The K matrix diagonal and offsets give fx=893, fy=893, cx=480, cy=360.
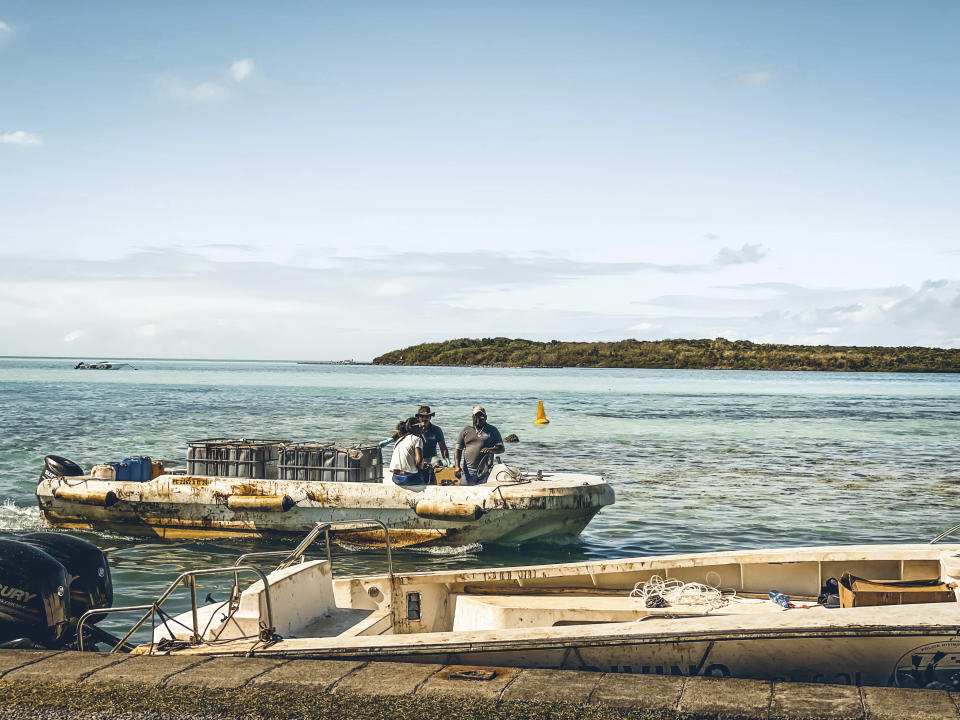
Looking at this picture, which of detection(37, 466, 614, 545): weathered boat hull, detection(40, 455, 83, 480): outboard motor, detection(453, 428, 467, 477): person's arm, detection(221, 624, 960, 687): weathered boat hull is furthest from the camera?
detection(40, 455, 83, 480): outboard motor

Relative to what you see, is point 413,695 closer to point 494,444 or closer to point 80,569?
point 80,569

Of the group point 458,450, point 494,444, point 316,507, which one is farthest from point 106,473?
point 494,444

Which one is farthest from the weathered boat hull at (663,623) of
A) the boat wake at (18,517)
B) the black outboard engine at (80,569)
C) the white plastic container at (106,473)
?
the boat wake at (18,517)

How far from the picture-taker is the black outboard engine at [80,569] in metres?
8.13

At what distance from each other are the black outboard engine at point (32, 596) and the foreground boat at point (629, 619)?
2.73 feet

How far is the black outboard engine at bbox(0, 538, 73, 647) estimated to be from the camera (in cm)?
736

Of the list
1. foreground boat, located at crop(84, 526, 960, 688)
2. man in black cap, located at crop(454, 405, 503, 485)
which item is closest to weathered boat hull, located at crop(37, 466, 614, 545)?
man in black cap, located at crop(454, 405, 503, 485)

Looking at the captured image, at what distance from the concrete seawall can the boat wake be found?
11.3 m

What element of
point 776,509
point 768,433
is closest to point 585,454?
point 776,509

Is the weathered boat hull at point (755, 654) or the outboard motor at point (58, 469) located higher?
the outboard motor at point (58, 469)

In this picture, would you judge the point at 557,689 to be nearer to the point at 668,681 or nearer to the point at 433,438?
the point at 668,681

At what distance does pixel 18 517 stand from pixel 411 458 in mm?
8774

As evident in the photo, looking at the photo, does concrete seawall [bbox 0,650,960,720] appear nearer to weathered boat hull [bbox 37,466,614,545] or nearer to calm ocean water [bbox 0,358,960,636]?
calm ocean water [bbox 0,358,960,636]

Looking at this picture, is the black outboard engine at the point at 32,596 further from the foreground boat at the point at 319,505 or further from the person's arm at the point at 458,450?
the person's arm at the point at 458,450
